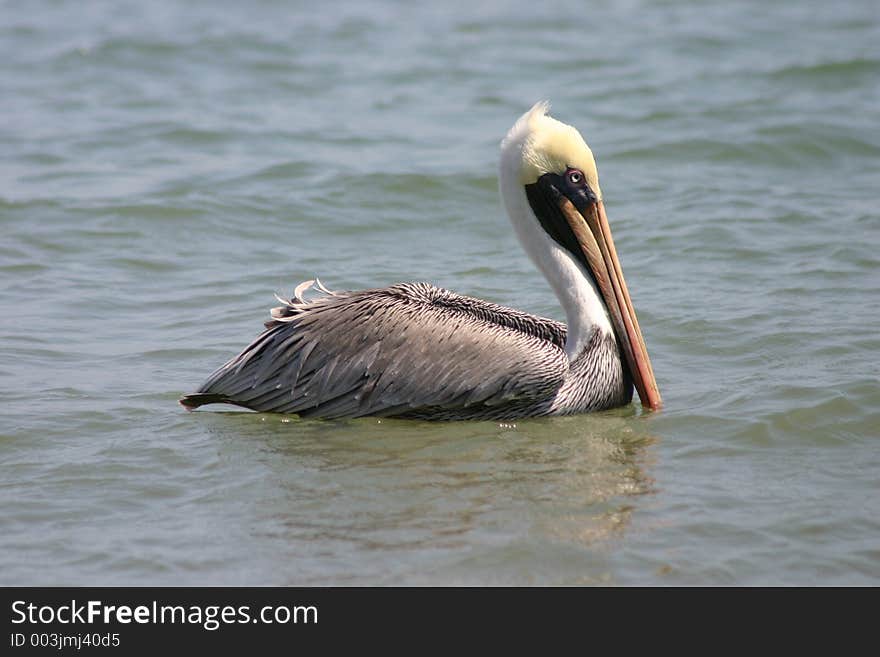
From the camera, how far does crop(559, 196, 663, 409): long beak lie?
256 inches

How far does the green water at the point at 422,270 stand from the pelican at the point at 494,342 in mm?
145

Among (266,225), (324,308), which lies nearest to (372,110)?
(266,225)

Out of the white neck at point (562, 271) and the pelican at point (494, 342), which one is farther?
the white neck at point (562, 271)

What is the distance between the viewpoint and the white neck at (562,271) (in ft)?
21.3

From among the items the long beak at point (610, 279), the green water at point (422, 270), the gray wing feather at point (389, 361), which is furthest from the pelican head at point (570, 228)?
the green water at point (422, 270)

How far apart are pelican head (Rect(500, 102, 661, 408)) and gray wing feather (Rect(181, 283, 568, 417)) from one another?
0.89ft

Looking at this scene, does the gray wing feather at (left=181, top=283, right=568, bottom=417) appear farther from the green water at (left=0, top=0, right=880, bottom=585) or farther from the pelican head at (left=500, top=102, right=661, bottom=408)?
the pelican head at (left=500, top=102, right=661, bottom=408)

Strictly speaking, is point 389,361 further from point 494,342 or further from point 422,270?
point 422,270

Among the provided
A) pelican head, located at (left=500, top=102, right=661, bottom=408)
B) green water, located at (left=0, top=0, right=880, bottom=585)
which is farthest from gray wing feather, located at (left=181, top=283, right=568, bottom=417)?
pelican head, located at (left=500, top=102, right=661, bottom=408)

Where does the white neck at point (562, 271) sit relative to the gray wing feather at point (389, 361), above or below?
above

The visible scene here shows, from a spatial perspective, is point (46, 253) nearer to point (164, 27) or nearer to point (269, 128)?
point (269, 128)

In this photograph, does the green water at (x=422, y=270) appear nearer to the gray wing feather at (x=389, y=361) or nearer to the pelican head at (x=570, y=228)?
the gray wing feather at (x=389, y=361)

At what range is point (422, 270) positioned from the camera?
9.11 m
